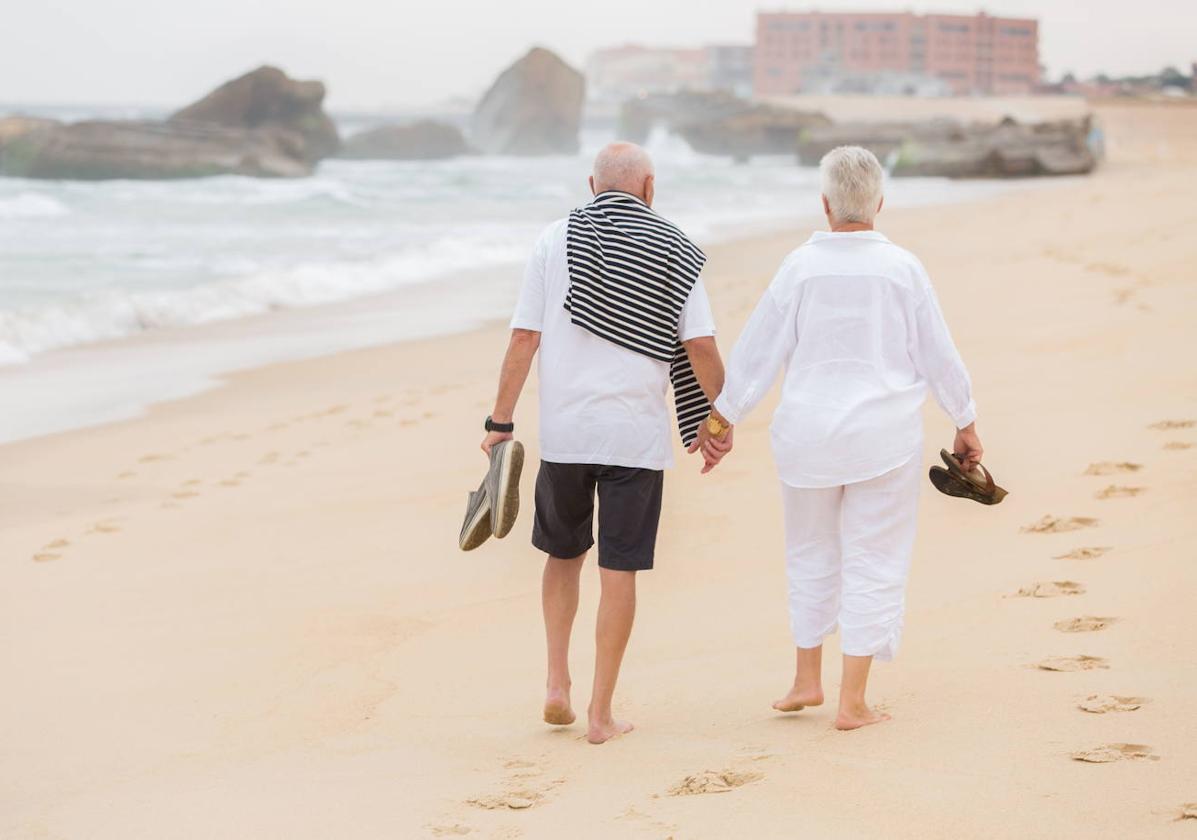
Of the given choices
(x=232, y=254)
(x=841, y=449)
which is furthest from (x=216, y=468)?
(x=232, y=254)

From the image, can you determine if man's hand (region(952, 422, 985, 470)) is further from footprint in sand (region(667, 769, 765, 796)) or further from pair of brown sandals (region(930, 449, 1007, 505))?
footprint in sand (region(667, 769, 765, 796))

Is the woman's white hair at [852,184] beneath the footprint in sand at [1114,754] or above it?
above

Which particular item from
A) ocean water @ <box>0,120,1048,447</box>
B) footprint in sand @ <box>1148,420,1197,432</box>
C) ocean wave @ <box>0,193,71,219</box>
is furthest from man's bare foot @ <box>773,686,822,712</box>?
ocean wave @ <box>0,193,71,219</box>

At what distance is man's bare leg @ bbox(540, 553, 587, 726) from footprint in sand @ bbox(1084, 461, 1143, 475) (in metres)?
2.55

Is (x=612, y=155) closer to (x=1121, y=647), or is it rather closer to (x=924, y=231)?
(x=1121, y=647)

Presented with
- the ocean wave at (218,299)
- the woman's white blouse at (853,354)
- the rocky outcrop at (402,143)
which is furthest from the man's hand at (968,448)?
the rocky outcrop at (402,143)

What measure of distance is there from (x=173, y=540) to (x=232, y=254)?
12.9 m

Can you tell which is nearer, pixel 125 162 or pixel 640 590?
pixel 640 590

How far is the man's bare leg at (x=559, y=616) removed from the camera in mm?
3455

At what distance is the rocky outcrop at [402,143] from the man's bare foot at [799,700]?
66.8m

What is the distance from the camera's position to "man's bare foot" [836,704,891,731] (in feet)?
10.4

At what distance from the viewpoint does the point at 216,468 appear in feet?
22.2

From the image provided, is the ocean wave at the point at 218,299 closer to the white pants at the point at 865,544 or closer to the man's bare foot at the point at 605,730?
the man's bare foot at the point at 605,730

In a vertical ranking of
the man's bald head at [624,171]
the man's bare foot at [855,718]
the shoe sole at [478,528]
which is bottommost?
the man's bare foot at [855,718]
